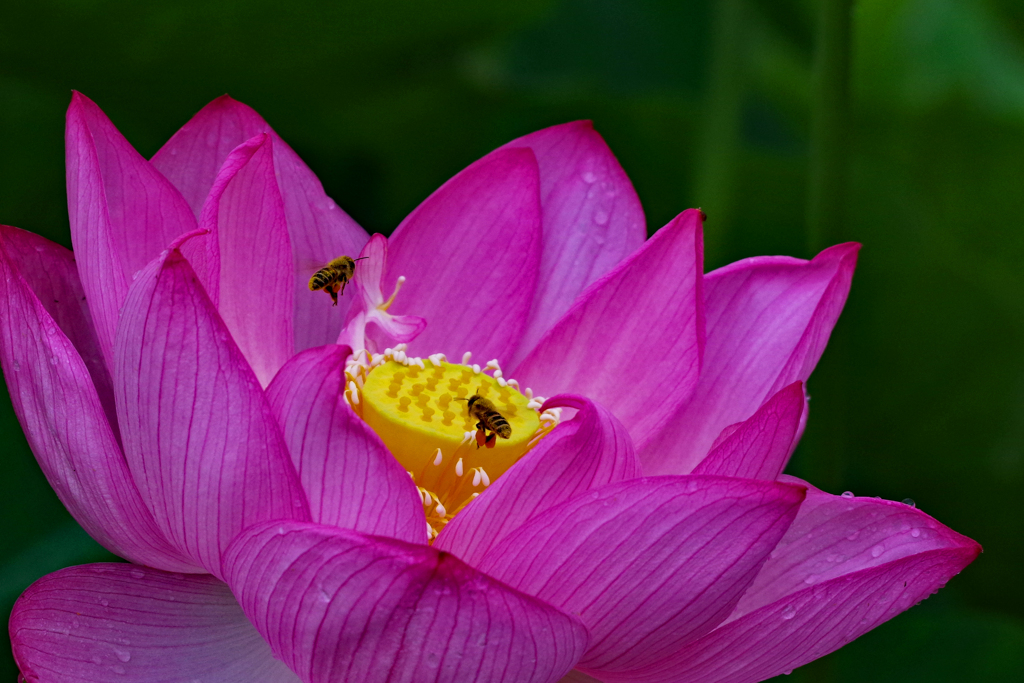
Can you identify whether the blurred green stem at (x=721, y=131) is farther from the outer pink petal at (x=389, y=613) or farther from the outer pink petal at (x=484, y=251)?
the outer pink petal at (x=389, y=613)

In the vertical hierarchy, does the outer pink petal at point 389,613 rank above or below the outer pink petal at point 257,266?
below

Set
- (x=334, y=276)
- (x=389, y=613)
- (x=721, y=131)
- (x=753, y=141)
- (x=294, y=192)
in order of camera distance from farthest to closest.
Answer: (x=753, y=141) → (x=721, y=131) → (x=294, y=192) → (x=334, y=276) → (x=389, y=613)

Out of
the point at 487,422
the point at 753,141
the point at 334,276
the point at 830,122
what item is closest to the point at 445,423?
the point at 487,422

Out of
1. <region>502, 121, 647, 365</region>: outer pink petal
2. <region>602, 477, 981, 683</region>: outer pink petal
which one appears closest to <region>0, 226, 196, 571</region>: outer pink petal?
<region>602, 477, 981, 683</region>: outer pink petal

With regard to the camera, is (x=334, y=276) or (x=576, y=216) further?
(x=576, y=216)

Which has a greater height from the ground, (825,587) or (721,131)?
(721,131)

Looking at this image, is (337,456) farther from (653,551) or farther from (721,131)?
(721,131)

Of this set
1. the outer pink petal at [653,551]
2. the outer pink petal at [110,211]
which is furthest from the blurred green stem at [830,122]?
the outer pink petal at [110,211]

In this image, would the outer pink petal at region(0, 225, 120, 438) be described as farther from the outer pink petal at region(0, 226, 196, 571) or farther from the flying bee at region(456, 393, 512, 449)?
the flying bee at region(456, 393, 512, 449)
